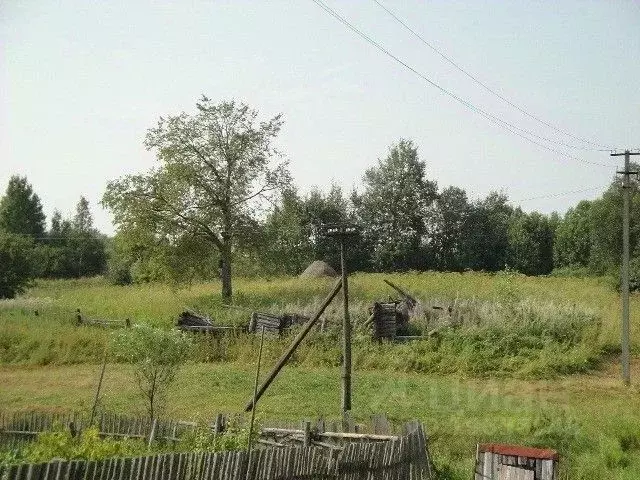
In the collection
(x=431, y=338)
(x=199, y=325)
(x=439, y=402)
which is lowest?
(x=439, y=402)

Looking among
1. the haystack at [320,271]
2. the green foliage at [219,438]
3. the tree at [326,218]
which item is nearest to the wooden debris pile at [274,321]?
the green foliage at [219,438]

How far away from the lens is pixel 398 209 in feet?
172

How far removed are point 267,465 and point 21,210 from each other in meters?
52.6

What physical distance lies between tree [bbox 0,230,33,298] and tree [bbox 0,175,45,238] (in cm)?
2123

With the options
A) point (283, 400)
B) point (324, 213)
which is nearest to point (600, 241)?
point (324, 213)

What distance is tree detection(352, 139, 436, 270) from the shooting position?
5122 cm

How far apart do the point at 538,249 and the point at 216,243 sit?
114 ft

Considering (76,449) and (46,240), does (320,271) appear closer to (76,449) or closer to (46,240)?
(46,240)

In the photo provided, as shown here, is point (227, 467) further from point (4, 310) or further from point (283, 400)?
point (4, 310)

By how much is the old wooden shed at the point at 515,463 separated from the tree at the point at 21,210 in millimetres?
50364

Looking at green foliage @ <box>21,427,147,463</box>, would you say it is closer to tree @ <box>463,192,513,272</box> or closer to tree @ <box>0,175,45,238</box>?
tree @ <box>463,192,513,272</box>

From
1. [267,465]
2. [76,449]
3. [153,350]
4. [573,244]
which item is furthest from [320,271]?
[267,465]

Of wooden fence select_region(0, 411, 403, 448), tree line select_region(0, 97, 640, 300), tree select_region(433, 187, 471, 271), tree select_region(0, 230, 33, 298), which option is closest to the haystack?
tree line select_region(0, 97, 640, 300)

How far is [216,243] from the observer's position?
93.6ft
